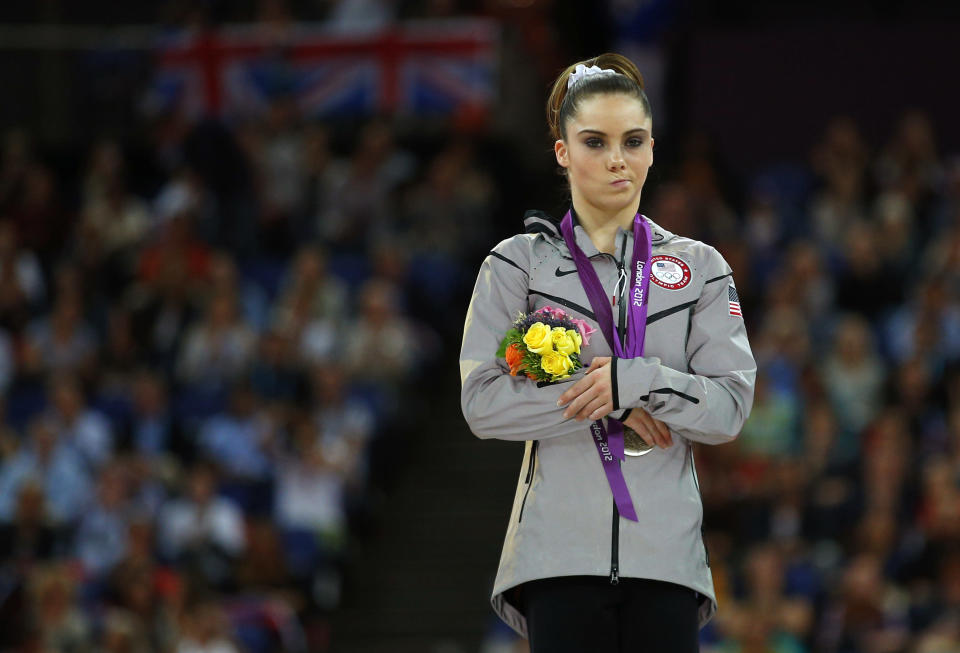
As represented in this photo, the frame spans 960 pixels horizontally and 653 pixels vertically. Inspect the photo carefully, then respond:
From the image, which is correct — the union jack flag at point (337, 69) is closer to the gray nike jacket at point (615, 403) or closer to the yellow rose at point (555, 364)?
the gray nike jacket at point (615, 403)

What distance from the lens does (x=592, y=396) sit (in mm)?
3271

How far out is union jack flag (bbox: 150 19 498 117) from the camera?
43.5 ft

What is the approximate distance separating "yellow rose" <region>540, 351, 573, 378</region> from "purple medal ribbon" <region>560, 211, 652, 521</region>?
15cm

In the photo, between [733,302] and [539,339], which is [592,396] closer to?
[539,339]

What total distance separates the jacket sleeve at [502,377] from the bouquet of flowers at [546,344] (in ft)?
0.11

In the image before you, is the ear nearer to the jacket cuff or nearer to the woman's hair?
the woman's hair

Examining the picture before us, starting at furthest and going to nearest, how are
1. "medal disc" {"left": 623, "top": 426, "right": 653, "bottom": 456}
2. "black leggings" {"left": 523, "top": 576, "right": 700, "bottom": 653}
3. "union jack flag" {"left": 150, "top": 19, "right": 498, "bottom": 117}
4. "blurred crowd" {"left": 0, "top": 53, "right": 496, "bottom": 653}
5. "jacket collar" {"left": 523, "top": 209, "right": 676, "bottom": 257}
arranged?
"union jack flag" {"left": 150, "top": 19, "right": 498, "bottom": 117}
"blurred crowd" {"left": 0, "top": 53, "right": 496, "bottom": 653}
"jacket collar" {"left": 523, "top": 209, "right": 676, "bottom": 257}
"medal disc" {"left": 623, "top": 426, "right": 653, "bottom": 456}
"black leggings" {"left": 523, "top": 576, "right": 700, "bottom": 653}

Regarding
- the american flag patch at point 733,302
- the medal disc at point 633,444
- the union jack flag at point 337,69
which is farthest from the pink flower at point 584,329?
the union jack flag at point 337,69

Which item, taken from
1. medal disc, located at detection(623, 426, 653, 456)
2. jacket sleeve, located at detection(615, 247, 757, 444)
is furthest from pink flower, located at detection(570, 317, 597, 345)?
medal disc, located at detection(623, 426, 653, 456)

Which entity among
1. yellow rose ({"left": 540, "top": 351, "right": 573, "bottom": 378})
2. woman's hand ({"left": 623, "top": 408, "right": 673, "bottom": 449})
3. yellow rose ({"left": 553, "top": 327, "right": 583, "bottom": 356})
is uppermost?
yellow rose ({"left": 553, "top": 327, "right": 583, "bottom": 356})

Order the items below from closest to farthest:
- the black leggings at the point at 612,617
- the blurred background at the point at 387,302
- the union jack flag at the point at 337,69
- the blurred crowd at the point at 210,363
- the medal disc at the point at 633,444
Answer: the black leggings at the point at 612,617, the medal disc at the point at 633,444, the blurred background at the point at 387,302, the blurred crowd at the point at 210,363, the union jack flag at the point at 337,69

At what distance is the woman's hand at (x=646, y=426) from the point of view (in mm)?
3342

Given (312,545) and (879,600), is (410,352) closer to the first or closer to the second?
(312,545)

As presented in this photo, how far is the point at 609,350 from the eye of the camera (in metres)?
3.43
